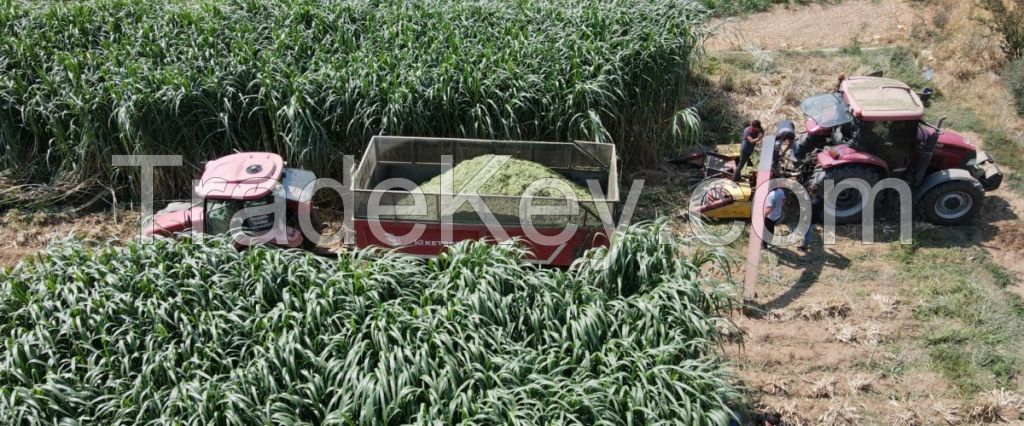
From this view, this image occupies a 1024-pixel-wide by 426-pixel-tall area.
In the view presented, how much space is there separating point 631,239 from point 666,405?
1.70 meters

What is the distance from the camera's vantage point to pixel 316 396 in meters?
5.74

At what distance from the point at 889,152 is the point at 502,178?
4.16 metres

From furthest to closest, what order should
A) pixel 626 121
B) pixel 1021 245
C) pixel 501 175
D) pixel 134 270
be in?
pixel 626 121 < pixel 1021 245 < pixel 501 175 < pixel 134 270

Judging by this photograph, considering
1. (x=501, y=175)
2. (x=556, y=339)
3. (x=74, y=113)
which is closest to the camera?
(x=556, y=339)

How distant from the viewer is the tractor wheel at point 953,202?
352 inches

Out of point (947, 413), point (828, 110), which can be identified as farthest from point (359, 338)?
point (828, 110)

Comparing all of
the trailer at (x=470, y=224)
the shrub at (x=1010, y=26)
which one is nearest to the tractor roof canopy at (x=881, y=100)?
the trailer at (x=470, y=224)

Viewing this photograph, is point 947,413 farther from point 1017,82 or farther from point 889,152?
point 1017,82

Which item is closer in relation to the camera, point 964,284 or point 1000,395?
point 1000,395

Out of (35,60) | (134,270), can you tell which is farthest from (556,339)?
(35,60)

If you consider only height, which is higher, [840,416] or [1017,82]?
[1017,82]

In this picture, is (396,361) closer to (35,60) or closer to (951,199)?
(951,199)

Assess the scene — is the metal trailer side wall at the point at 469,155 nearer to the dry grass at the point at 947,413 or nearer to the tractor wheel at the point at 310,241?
the tractor wheel at the point at 310,241

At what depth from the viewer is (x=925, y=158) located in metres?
8.94
